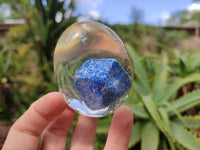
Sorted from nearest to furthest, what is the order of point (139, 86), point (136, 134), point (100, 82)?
1. point (100, 82)
2. point (136, 134)
3. point (139, 86)

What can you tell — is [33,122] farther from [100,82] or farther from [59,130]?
[100,82]

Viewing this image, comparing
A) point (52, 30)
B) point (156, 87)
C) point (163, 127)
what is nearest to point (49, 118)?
point (163, 127)

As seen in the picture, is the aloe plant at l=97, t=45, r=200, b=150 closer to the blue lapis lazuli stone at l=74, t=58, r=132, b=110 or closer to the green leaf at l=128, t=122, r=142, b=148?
the green leaf at l=128, t=122, r=142, b=148

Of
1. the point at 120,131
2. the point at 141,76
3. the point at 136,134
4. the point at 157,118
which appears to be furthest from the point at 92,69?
the point at 141,76

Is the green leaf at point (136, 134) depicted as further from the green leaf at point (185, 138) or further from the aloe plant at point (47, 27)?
the aloe plant at point (47, 27)

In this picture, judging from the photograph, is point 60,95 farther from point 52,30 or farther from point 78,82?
point 52,30
